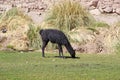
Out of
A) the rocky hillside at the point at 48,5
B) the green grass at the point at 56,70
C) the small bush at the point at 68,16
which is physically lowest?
the rocky hillside at the point at 48,5

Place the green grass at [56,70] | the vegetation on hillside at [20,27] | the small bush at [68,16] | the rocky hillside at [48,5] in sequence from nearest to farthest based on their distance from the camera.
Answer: the green grass at [56,70] → the vegetation on hillside at [20,27] → the small bush at [68,16] → the rocky hillside at [48,5]

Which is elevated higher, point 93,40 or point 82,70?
point 82,70

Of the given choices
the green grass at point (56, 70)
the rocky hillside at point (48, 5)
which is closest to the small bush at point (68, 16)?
the rocky hillside at point (48, 5)

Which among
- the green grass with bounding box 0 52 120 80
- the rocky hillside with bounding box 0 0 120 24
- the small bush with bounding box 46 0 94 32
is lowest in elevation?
the rocky hillside with bounding box 0 0 120 24

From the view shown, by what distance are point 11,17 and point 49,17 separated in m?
2.15

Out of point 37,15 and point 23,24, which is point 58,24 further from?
point 37,15

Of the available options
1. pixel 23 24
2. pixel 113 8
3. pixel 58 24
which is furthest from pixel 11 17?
pixel 113 8

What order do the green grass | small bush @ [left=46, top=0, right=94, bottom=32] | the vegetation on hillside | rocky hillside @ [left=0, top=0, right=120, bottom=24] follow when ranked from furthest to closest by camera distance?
rocky hillside @ [left=0, top=0, right=120, bottom=24] → small bush @ [left=46, top=0, right=94, bottom=32] → the vegetation on hillside → the green grass

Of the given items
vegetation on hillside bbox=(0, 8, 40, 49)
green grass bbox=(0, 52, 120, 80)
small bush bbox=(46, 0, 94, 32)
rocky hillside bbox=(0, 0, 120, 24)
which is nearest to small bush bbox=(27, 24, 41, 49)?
vegetation on hillside bbox=(0, 8, 40, 49)

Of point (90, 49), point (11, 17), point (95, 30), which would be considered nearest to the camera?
point (90, 49)

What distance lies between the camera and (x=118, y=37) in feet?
79.7

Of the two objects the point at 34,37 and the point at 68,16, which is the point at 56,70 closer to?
the point at 34,37

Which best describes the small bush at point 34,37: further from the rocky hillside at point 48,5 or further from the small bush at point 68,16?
the rocky hillside at point 48,5

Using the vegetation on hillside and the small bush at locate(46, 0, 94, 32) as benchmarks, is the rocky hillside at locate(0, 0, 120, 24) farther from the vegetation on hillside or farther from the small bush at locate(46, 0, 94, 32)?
the small bush at locate(46, 0, 94, 32)
